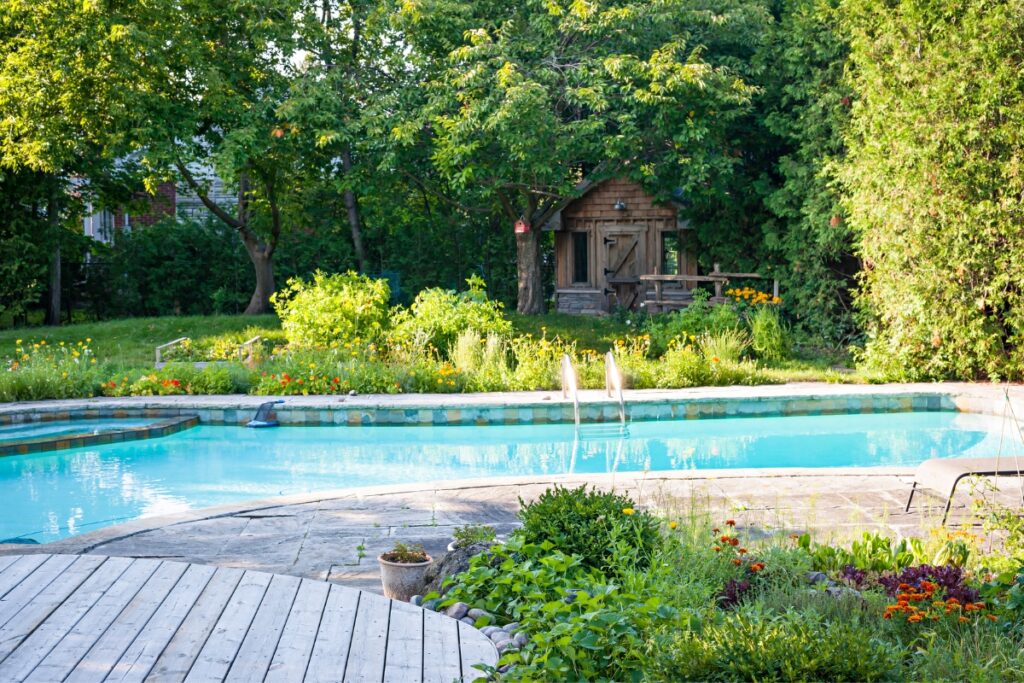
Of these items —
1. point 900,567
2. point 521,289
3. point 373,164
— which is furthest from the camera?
point 521,289

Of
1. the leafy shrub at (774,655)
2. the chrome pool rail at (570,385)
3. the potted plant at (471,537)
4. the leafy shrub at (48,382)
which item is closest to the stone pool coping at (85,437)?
the leafy shrub at (48,382)

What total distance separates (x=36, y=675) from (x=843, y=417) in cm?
956

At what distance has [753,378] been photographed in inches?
488

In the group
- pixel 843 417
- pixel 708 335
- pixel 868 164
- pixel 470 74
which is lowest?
pixel 843 417

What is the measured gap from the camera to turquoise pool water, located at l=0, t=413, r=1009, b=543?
29.0 ft

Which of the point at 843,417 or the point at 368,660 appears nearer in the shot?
the point at 368,660

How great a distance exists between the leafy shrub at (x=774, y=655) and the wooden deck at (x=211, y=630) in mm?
748

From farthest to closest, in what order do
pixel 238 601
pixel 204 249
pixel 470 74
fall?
pixel 204 249 < pixel 470 74 < pixel 238 601

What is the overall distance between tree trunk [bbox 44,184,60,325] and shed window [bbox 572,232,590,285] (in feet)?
33.7

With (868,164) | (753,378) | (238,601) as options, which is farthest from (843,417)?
(238,601)

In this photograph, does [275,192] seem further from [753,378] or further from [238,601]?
[238,601]

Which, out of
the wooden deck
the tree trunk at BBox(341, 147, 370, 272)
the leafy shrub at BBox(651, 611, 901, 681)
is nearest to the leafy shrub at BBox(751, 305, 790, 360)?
the tree trunk at BBox(341, 147, 370, 272)

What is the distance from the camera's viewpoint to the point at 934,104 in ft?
37.7

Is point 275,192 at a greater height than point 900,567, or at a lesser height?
greater
